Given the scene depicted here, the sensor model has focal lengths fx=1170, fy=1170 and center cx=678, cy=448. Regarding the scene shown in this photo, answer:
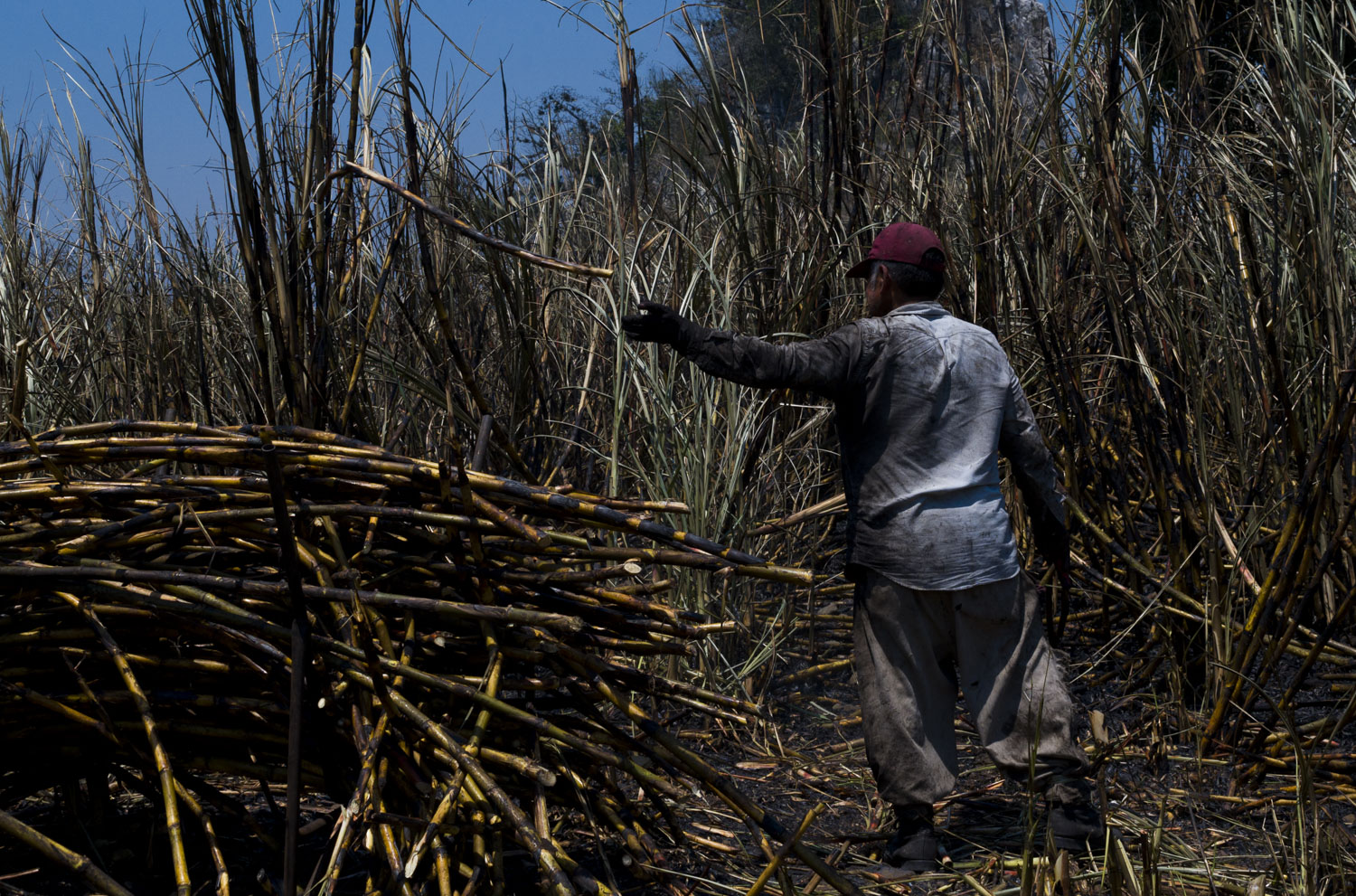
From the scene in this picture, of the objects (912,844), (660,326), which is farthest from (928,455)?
(912,844)

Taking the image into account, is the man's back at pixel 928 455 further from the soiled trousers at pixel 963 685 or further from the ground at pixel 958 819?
the ground at pixel 958 819

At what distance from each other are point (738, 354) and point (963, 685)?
1.04m

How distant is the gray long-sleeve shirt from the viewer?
295cm

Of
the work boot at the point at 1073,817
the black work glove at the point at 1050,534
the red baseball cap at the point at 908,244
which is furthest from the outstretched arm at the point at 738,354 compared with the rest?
the work boot at the point at 1073,817

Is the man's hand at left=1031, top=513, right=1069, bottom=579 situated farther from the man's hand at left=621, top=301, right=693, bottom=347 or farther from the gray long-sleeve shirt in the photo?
the man's hand at left=621, top=301, right=693, bottom=347

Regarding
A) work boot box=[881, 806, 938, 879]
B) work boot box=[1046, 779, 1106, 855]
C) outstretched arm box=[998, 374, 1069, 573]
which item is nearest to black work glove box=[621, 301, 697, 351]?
outstretched arm box=[998, 374, 1069, 573]

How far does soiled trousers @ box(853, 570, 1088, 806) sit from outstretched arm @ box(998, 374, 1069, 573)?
0.26 metres

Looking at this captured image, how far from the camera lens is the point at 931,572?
2.95 m

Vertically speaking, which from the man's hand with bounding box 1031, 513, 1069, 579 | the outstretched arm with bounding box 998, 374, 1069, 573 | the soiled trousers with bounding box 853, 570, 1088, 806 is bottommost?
the soiled trousers with bounding box 853, 570, 1088, 806

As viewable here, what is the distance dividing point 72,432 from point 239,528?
1.26ft

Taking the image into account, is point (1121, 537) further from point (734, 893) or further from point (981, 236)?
point (734, 893)

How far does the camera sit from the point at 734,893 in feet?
8.27

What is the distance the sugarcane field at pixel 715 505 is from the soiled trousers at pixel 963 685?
0.01m

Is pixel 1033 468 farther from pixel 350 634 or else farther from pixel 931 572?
pixel 350 634
